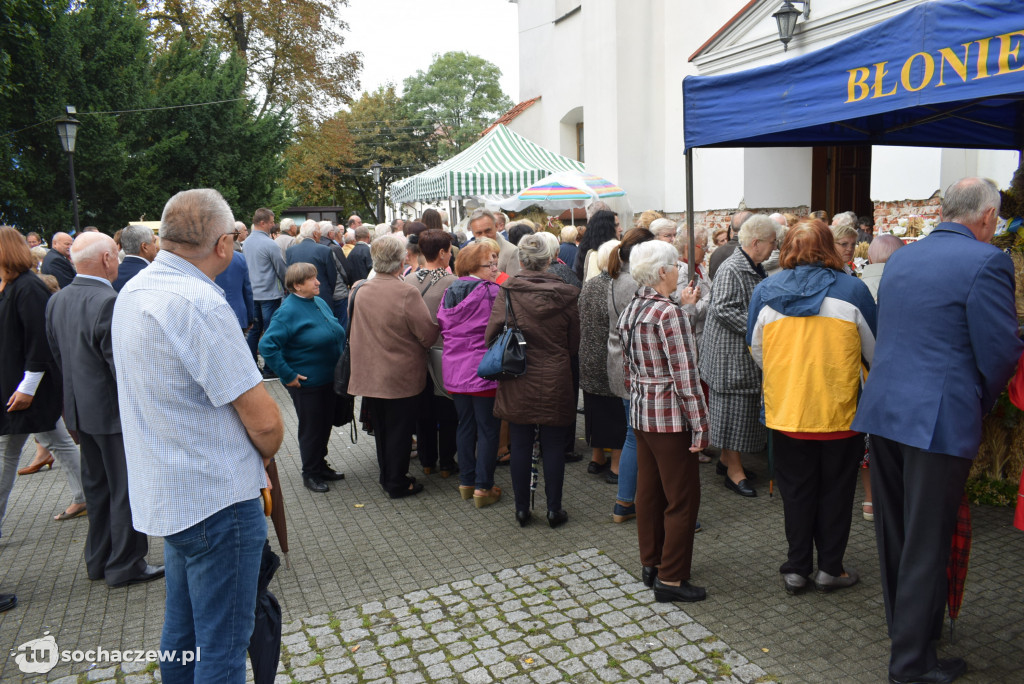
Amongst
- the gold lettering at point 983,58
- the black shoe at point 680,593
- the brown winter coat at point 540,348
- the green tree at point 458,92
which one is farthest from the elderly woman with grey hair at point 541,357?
the green tree at point 458,92

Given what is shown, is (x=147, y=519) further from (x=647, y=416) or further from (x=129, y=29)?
(x=129, y=29)

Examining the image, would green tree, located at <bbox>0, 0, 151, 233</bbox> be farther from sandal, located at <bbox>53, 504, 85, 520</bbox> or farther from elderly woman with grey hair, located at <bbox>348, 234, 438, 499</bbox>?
elderly woman with grey hair, located at <bbox>348, 234, 438, 499</bbox>

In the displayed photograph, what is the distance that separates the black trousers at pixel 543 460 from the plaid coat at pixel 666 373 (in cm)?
107

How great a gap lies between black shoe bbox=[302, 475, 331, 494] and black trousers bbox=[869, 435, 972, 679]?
13.5ft

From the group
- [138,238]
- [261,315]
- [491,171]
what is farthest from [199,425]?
[491,171]

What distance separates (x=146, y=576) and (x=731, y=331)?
3.90 metres

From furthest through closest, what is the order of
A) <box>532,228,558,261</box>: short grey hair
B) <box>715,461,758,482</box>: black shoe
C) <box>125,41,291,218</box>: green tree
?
<box>125,41,291,218</box>: green tree
<box>715,461,758,482</box>: black shoe
<box>532,228,558,261</box>: short grey hair

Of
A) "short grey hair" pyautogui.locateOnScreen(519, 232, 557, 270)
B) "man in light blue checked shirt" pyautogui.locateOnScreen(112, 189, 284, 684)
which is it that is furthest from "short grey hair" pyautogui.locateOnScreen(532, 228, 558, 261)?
"man in light blue checked shirt" pyautogui.locateOnScreen(112, 189, 284, 684)

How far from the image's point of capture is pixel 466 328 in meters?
5.12

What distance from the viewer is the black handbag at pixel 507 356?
14.9 feet

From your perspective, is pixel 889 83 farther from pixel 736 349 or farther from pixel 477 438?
pixel 477 438

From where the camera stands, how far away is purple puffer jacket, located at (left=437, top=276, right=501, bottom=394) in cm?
508

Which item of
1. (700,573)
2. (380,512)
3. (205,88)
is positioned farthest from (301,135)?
(700,573)

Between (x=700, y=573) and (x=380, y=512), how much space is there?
92.1 inches
